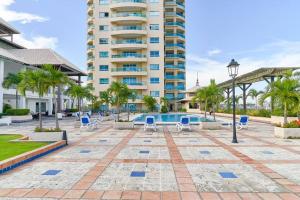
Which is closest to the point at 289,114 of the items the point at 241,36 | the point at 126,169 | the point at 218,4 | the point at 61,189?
the point at 241,36

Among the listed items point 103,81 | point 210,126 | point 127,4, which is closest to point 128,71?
point 103,81

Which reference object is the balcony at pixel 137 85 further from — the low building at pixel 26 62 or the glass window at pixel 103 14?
the glass window at pixel 103 14

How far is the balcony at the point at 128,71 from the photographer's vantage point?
4788 centimetres

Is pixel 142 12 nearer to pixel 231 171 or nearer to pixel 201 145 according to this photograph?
pixel 201 145

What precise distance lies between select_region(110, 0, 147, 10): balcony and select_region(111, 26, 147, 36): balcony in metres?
4.02

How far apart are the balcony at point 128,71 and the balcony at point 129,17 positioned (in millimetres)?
9830

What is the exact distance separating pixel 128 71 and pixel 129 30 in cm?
837

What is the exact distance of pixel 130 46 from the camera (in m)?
47.8

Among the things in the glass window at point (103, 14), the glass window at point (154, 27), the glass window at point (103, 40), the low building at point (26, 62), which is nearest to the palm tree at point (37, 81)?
the low building at point (26, 62)

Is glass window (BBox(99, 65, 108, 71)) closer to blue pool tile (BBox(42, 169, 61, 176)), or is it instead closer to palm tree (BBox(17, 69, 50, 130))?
palm tree (BBox(17, 69, 50, 130))

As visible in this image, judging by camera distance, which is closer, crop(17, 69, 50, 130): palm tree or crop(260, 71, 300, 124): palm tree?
crop(17, 69, 50, 130): palm tree

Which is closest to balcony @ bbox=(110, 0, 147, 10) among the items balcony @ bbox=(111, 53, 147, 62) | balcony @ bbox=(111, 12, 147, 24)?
balcony @ bbox=(111, 12, 147, 24)

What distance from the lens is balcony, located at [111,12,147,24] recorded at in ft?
156

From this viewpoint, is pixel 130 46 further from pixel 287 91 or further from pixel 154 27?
pixel 287 91
